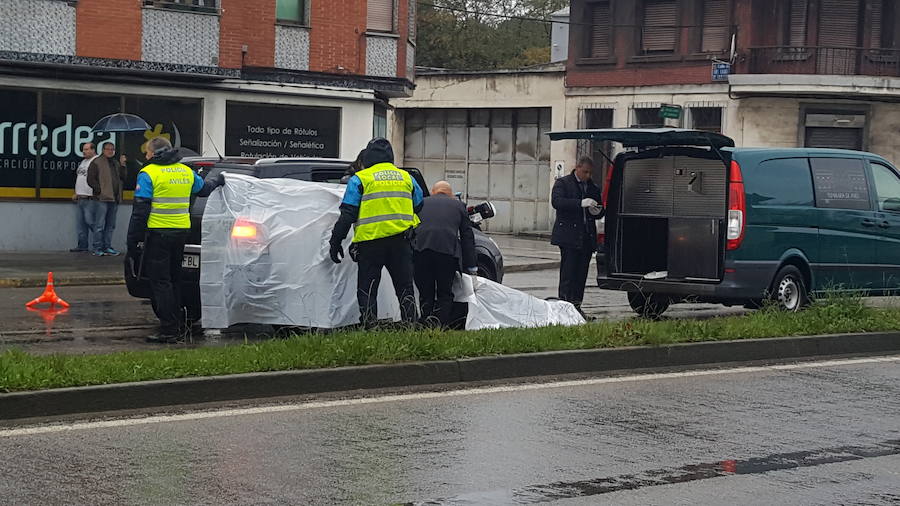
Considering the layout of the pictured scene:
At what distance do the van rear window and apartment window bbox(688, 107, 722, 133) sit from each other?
2144 centimetres

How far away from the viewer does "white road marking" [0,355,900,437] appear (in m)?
7.84

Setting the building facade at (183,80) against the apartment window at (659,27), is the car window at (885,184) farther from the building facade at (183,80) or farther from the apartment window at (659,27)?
the apartment window at (659,27)

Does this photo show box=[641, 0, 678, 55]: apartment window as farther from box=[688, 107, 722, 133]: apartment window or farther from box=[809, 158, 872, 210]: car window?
box=[809, 158, 872, 210]: car window

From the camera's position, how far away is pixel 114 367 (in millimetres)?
8758

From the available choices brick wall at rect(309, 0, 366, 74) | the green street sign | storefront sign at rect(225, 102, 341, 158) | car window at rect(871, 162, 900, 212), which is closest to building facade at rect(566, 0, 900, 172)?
the green street sign

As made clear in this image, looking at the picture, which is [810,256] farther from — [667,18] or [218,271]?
[667,18]

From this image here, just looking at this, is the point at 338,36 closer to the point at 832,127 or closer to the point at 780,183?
the point at 780,183

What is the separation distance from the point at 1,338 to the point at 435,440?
16.8ft

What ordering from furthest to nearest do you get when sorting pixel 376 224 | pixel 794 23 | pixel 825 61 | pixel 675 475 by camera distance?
pixel 794 23 → pixel 825 61 → pixel 376 224 → pixel 675 475

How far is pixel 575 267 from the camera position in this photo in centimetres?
1416

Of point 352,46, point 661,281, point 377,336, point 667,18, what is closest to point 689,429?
point 377,336

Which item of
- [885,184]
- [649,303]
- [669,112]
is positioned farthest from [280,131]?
[885,184]

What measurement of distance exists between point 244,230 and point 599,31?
27.2 metres

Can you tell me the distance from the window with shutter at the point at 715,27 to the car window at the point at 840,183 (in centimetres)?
2067
